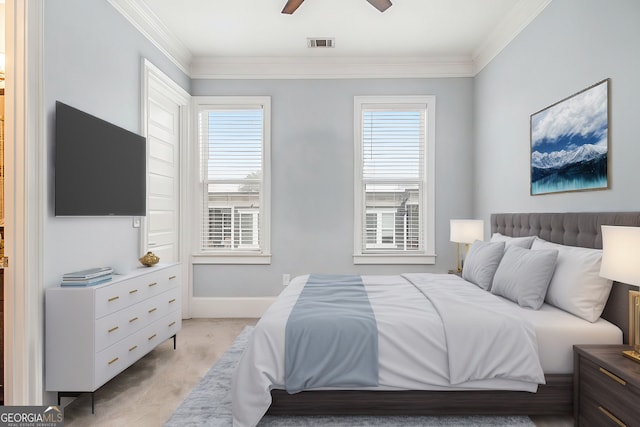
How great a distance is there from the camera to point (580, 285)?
7.18 ft

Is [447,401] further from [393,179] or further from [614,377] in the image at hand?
[393,179]

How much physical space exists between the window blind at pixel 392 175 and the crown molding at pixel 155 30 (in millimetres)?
2174

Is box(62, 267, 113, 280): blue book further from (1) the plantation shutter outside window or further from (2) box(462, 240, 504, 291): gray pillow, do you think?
(2) box(462, 240, 504, 291): gray pillow

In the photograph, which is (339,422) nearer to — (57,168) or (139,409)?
(139,409)

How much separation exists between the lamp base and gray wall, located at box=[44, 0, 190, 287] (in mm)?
3160

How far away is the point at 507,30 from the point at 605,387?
3.17 m

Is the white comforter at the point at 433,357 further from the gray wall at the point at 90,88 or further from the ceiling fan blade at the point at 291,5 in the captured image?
the ceiling fan blade at the point at 291,5

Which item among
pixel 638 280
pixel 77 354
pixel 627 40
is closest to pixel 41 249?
pixel 77 354

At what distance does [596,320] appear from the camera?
2145 mm

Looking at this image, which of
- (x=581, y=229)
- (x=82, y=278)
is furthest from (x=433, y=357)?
(x=82, y=278)

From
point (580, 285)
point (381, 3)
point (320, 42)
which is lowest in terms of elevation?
point (580, 285)

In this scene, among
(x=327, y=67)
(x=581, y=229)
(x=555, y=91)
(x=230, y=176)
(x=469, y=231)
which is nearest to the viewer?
(x=581, y=229)

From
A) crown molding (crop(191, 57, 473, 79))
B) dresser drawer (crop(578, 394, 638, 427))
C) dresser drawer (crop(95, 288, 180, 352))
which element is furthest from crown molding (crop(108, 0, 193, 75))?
dresser drawer (crop(578, 394, 638, 427))

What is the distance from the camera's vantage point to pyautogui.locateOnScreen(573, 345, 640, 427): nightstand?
163 centimetres
